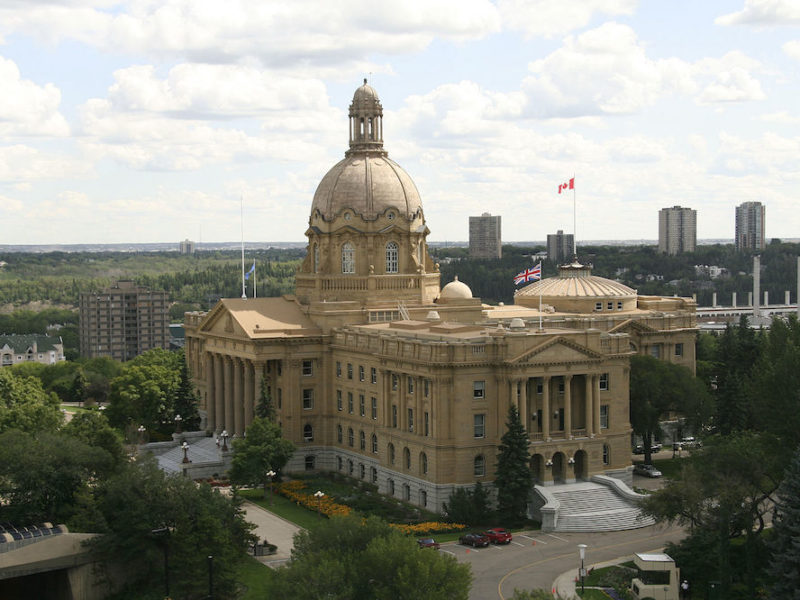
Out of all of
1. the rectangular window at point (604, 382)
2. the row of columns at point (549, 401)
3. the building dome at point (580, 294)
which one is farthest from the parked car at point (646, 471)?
the building dome at point (580, 294)

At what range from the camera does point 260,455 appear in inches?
3615

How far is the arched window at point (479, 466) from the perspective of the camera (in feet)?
288

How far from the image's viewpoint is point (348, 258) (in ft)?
361

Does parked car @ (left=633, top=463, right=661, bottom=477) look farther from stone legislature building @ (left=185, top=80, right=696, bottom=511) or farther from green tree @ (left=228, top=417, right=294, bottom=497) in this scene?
green tree @ (left=228, top=417, right=294, bottom=497)

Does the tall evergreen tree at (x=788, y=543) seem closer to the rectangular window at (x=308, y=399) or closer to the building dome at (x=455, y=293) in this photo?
the building dome at (x=455, y=293)

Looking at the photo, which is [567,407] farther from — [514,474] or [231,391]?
[231,391]

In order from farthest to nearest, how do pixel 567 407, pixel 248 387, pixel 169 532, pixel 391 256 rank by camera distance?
pixel 391 256 < pixel 248 387 < pixel 567 407 < pixel 169 532

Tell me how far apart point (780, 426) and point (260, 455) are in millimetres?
38557

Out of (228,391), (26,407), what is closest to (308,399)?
(228,391)

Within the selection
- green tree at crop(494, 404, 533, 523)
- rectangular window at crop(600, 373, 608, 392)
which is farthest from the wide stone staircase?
rectangular window at crop(600, 373, 608, 392)

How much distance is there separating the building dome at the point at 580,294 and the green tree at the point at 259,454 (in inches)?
1426

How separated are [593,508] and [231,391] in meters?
40.1

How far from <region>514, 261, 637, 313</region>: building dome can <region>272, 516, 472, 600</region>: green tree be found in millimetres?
62020

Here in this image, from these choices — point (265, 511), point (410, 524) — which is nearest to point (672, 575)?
point (410, 524)
